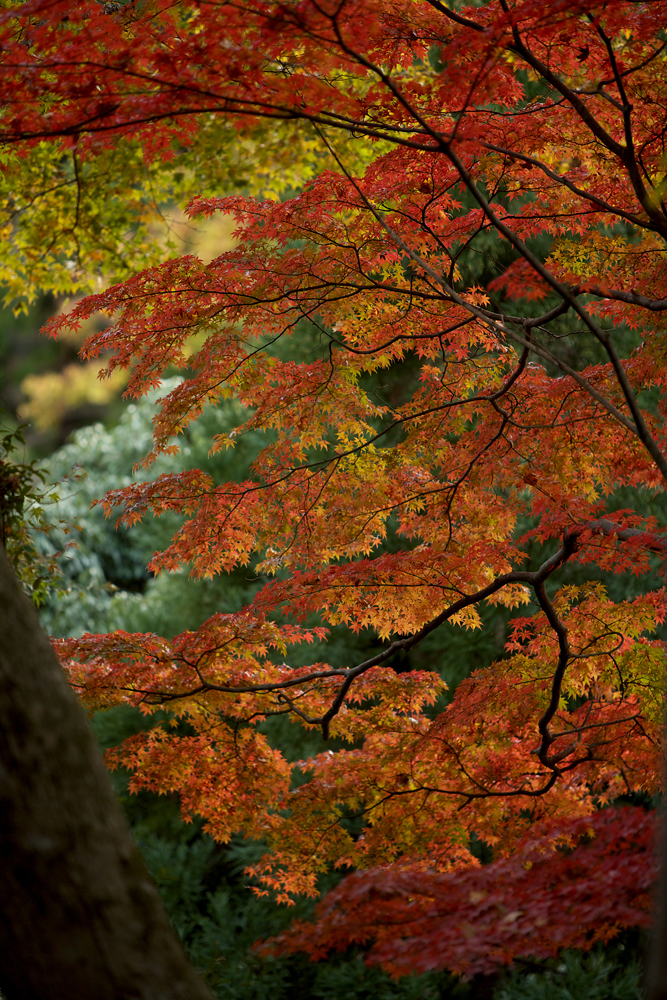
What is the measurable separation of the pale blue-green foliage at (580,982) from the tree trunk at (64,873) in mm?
4594

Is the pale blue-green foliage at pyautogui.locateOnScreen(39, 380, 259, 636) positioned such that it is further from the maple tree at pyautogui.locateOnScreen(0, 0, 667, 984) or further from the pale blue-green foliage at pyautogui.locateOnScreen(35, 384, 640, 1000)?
the maple tree at pyautogui.locateOnScreen(0, 0, 667, 984)

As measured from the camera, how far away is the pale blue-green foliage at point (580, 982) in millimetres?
5137

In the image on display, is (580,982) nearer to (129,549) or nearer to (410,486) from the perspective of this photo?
(410,486)

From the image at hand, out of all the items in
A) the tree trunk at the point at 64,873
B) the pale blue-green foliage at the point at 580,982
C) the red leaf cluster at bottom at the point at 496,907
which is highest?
the tree trunk at the point at 64,873

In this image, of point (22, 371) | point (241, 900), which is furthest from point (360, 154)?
point (22, 371)

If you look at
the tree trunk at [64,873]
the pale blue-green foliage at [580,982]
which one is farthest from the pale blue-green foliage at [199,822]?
the tree trunk at [64,873]

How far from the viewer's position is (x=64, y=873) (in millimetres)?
1365

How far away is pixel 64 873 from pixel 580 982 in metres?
5.08

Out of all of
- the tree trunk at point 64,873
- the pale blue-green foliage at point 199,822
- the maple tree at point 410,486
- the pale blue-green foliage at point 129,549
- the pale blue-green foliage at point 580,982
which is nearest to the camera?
the tree trunk at point 64,873

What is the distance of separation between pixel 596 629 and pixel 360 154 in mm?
4372

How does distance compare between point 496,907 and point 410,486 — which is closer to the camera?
point 496,907

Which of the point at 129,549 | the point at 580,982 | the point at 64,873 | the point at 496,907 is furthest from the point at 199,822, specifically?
the point at 64,873

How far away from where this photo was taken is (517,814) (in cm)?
372

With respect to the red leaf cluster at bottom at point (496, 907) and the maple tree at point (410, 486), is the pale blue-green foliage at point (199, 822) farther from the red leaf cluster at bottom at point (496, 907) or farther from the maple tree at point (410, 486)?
the red leaf cluster at bottom at point (496, 907)
